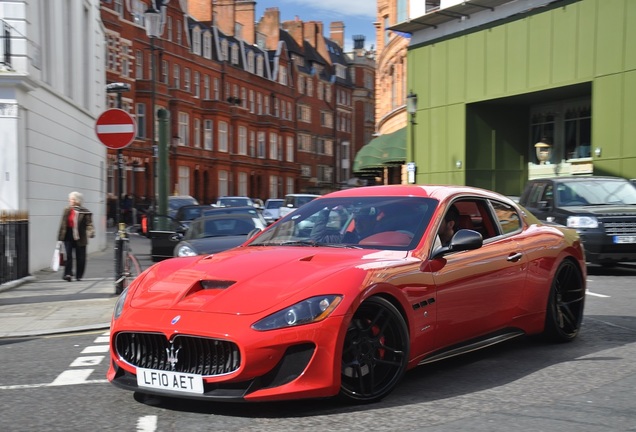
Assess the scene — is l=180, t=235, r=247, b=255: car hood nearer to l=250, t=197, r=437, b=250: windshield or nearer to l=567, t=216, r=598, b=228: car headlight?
l=567, t=216, r=598, b=228: car headlight

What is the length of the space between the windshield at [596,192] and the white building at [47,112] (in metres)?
10.2

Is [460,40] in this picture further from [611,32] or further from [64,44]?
[64,44]

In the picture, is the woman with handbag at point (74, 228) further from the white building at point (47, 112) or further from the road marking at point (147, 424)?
the road marking at point (147, 424)

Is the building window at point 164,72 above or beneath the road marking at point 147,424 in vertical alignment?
above

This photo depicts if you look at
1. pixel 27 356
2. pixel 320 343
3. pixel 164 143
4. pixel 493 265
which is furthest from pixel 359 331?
pixel 164 143

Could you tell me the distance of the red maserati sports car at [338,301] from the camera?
4.68 m

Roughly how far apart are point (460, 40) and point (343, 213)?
1158 inches

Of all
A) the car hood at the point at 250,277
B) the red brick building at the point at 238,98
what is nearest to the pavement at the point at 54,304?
the car hood at the point at 250,277

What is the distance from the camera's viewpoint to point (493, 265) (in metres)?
6.30

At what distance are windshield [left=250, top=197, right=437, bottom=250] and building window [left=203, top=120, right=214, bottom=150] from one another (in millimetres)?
59945

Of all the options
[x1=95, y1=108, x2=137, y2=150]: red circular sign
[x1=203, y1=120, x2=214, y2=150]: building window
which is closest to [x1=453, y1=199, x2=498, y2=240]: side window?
[x1=95, y1=108, x2=137, y2=150]: red circular sign

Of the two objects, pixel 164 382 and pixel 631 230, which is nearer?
pixel 164 382

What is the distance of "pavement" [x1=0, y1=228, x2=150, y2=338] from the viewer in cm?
921

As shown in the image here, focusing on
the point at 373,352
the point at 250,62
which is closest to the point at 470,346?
the point at 373,352
